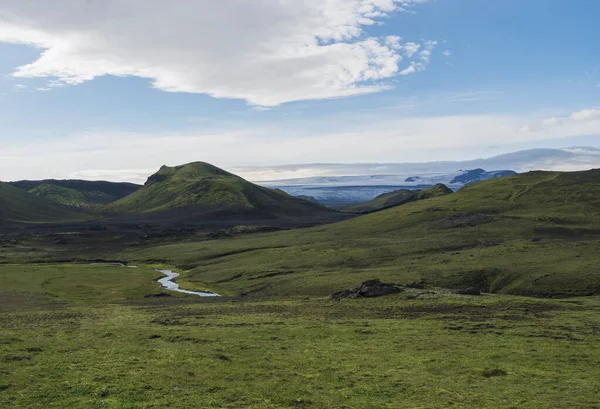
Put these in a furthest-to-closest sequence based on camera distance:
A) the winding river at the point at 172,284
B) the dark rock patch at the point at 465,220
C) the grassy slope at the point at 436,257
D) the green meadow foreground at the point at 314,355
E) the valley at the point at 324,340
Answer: the dark rock patch at the point at 465,220 → the winding river at the point at 172,284 → the grassy slope at the point at 436,257 → the valley at the point at 324,340 → the green meadow foreground at the point at 314,355

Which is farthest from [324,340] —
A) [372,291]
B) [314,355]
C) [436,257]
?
[436,257]

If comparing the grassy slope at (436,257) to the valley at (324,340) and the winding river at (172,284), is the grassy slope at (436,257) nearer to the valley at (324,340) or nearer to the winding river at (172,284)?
the valley at (324,340)

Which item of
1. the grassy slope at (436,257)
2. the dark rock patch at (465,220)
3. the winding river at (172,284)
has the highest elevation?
the dark rock patch at (465,220)

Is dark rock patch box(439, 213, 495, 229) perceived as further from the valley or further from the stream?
the stream

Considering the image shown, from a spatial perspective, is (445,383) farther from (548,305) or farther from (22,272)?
(22,272)

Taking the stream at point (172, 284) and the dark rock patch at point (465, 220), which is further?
the dark rock patch at point (465, 220)

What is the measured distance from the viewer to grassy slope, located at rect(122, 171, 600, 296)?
92375 millimetres

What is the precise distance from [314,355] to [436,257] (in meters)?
83.9

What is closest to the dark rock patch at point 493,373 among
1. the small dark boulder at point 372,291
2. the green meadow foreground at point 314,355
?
the green meadow foreground at point 314,355

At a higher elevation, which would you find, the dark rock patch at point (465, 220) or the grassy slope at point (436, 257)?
the dark rock patch at point (465, 220)

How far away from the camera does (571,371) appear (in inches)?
1371

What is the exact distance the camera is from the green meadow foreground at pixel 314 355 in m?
30.5

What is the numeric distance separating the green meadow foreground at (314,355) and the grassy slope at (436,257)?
22.5m

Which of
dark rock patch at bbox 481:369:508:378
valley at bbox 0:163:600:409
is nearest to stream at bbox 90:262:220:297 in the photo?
valley at bbox 0:163:600:409
